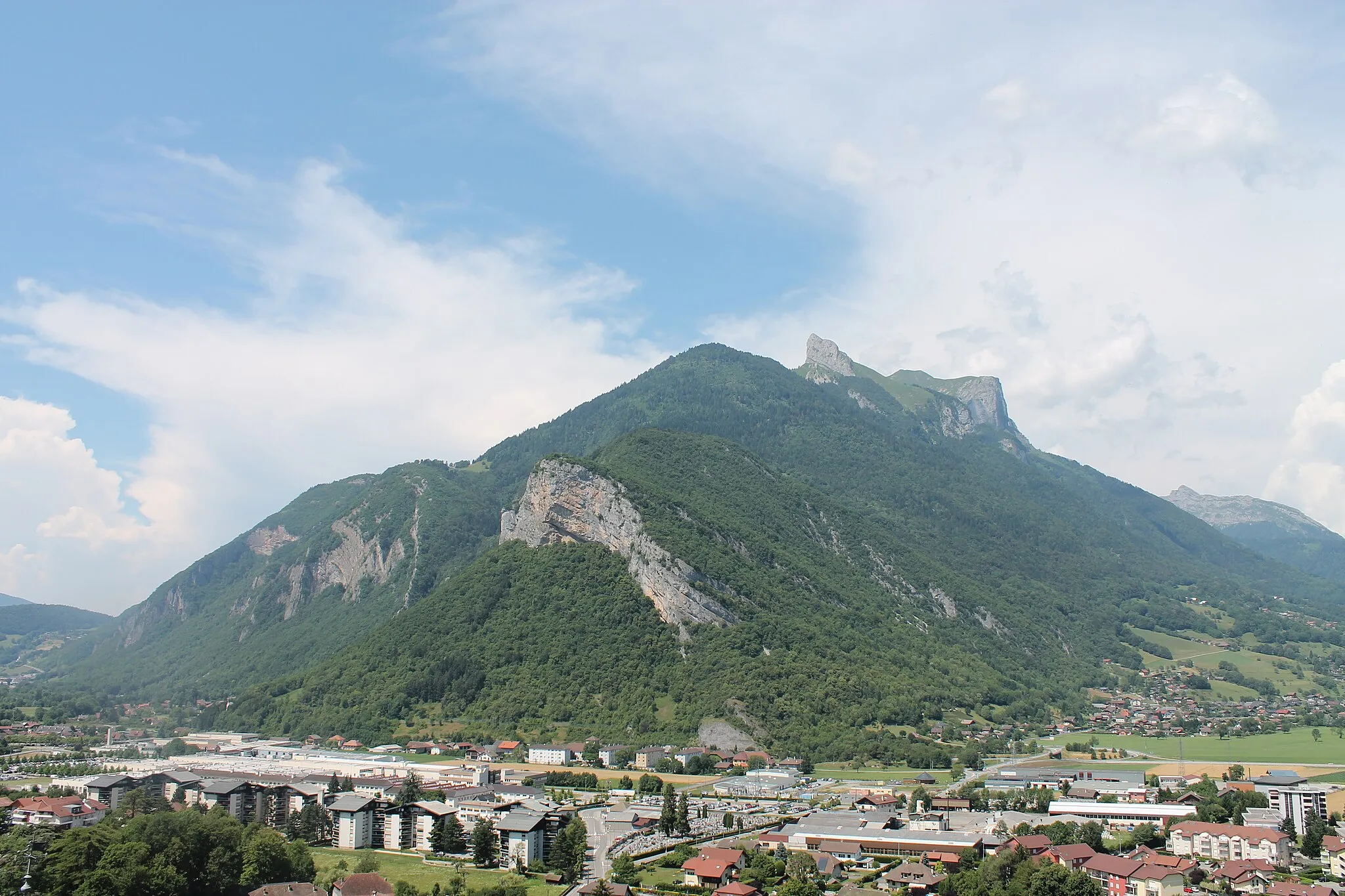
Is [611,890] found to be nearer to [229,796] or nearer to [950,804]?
[950,804]

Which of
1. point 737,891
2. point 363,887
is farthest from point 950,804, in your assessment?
point 363,887

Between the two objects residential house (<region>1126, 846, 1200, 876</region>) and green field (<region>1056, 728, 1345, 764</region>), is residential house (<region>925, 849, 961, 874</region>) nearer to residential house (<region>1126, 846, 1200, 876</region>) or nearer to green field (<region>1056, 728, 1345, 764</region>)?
residential house (<region>1126, 846, 1200, 876</region>)

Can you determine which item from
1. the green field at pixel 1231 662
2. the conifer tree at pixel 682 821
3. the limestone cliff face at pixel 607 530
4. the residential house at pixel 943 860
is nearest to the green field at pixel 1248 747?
the green field at pixel 1231 662

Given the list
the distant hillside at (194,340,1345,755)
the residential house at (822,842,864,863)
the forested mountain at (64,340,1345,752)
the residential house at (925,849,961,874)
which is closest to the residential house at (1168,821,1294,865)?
the residential house at (925,849,961,874)

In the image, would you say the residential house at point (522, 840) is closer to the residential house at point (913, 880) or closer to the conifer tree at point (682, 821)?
the conifer tree at point (682, 821)

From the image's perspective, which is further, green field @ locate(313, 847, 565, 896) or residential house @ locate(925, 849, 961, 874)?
residential house @ locate(925, 849, 961, 874)

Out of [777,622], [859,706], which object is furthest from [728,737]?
[777,622]
